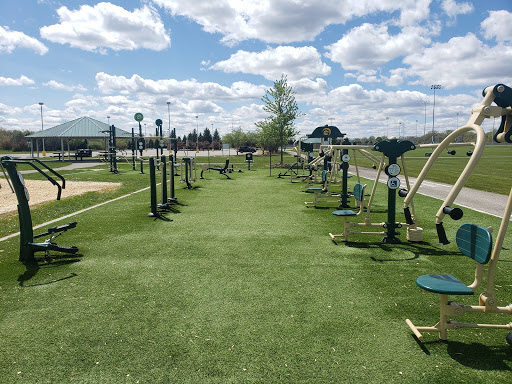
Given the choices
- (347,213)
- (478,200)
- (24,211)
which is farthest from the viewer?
(478,200)

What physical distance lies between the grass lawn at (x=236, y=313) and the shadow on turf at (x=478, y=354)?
0.5 inches

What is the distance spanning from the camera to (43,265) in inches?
224

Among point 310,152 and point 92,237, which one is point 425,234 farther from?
point 310,152

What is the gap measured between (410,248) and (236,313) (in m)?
3.98

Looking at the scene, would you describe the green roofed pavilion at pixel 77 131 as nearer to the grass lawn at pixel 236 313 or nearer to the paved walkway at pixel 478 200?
the paved walkway at pixel 478 200

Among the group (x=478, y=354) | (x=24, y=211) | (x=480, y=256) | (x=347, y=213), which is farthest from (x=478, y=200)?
(x=24, y=211)

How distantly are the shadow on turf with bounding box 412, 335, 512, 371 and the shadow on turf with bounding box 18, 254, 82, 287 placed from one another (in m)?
4.84

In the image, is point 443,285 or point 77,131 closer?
point 443,285

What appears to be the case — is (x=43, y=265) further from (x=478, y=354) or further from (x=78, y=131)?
(x=78, y=131)

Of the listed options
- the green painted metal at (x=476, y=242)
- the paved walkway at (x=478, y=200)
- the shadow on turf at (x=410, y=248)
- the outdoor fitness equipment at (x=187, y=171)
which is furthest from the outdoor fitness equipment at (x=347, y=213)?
the outdoor fitness equipment at (x=187, y=171)

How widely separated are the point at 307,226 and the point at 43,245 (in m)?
5.36

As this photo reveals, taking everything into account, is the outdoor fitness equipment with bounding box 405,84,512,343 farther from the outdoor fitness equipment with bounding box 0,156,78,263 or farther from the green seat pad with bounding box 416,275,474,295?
the outdoor fitness equipment with bounding box 0,156,78,263

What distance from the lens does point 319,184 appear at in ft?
56.9

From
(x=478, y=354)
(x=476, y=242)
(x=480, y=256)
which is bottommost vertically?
(x=478, y=354)
